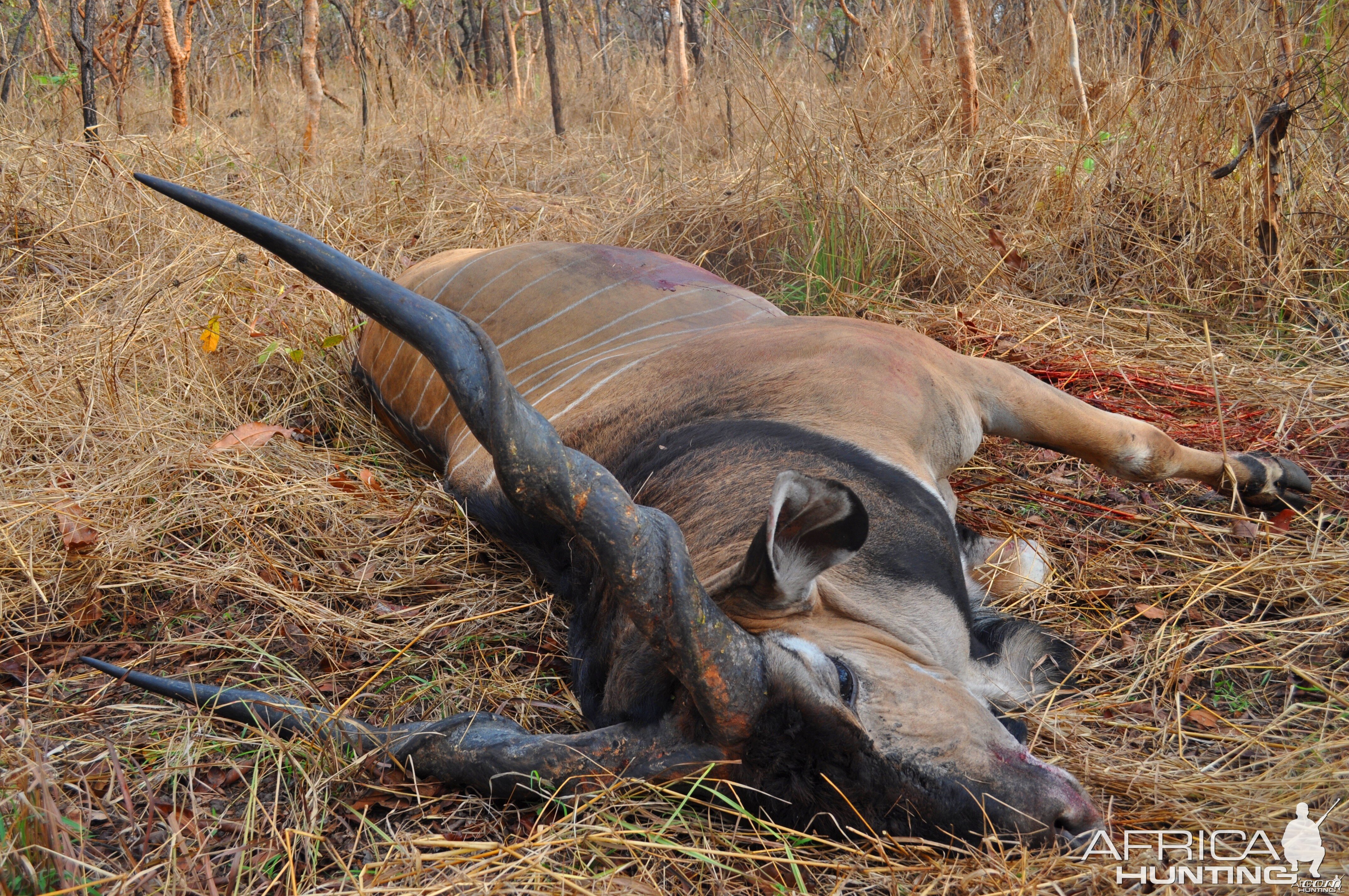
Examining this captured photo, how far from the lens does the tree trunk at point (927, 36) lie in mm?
5660

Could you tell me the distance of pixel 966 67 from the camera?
5.20 m

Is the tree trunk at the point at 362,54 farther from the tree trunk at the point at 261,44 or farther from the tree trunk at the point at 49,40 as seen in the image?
the tree trunk at the point at 49,40

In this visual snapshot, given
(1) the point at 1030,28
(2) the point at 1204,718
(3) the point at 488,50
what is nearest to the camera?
(2) the point at 1204,718

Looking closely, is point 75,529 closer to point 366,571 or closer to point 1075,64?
point 366,571

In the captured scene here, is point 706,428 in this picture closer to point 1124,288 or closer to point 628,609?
point 628,609

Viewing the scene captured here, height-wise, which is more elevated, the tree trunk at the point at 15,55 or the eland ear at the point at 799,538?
the tree trunk at the point at 15,55

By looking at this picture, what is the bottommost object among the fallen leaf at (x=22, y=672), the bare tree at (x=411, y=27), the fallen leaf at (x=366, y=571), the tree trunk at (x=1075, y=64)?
the fallen leaf at (x=366, y=571)

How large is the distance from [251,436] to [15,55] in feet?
21.8

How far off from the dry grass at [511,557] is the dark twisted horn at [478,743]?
0.19 ft

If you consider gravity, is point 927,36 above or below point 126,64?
below

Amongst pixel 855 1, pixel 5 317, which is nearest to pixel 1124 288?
pixel 5 317

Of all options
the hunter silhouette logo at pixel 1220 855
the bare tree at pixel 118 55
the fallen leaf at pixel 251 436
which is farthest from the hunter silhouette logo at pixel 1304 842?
the bare tree at pixel 118 55

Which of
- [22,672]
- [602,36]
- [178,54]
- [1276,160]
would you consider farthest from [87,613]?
[602,36]

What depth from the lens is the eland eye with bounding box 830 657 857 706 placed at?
1869 millimetres
